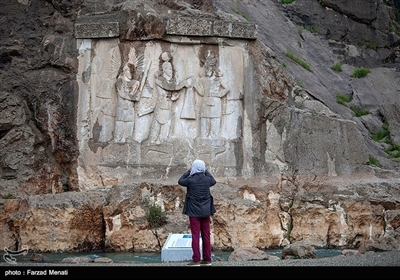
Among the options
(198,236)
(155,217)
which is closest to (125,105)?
(155,217)

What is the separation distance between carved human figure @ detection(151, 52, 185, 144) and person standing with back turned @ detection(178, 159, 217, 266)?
6.61m

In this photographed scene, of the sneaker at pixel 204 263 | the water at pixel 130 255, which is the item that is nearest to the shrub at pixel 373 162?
the water at pixel 130 255

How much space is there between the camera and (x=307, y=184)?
20.6 metres

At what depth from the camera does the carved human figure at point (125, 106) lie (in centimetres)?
2078

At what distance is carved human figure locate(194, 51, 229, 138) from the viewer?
21.0 metres

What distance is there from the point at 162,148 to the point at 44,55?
4.16m

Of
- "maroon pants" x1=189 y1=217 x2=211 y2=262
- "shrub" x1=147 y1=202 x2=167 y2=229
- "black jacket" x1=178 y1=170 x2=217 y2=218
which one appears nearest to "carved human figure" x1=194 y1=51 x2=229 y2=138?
"shrub" x1=147 y1=202 x2=167 y2=229

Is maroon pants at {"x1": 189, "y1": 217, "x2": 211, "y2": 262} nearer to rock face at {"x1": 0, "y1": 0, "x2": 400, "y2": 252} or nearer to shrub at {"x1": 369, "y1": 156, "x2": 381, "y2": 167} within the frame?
rock face at {"x1": 0, "y1": 0, "x2": 400, "y2": 252}

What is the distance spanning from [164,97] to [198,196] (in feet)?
23.9

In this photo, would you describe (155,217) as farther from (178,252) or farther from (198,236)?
(198,236)

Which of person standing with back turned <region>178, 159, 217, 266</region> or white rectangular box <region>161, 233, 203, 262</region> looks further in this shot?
white rectangular box <region>161, 233, 203, 262</region>

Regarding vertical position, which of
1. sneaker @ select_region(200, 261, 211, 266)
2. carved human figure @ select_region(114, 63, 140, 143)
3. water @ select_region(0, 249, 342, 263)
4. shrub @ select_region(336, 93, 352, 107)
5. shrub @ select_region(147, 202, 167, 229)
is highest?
shrub @ select_region(336, 93, 352, 107)

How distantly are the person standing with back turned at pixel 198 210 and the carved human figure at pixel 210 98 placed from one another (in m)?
6.63
